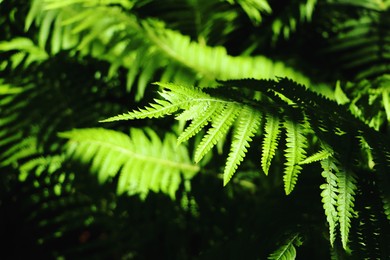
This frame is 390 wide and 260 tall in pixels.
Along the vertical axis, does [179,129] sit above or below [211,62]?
below

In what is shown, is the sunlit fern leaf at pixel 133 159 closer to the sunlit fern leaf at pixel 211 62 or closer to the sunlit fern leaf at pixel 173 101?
the sunlit fern leaf at pixel 211 62

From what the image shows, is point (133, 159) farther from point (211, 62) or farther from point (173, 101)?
point (173, 101)

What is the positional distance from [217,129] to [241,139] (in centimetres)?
5

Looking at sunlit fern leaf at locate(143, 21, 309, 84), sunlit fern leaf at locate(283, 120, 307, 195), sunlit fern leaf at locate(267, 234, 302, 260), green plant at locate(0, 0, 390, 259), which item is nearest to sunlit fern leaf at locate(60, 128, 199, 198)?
green plant at locate(0, 0, 390, 259)

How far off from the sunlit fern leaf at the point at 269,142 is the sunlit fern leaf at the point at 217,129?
0.25 feet

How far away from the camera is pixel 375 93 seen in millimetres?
1069

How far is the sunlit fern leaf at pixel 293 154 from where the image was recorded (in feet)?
2.38

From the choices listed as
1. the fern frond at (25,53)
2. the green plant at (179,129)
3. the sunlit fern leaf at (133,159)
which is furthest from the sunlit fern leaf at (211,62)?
the fern frond at (25,53)

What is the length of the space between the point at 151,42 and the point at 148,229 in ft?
2.54

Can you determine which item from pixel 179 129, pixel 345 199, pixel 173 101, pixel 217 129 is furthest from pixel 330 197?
pixel 179 129

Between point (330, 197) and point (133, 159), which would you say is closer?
point (330, 197)

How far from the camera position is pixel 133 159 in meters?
1.39

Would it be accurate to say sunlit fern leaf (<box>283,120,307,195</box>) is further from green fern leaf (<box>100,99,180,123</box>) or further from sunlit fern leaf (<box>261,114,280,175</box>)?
green fern leaf (<box>100,99,180,123</box>)

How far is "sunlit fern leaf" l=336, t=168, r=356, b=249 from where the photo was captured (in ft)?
2.32
